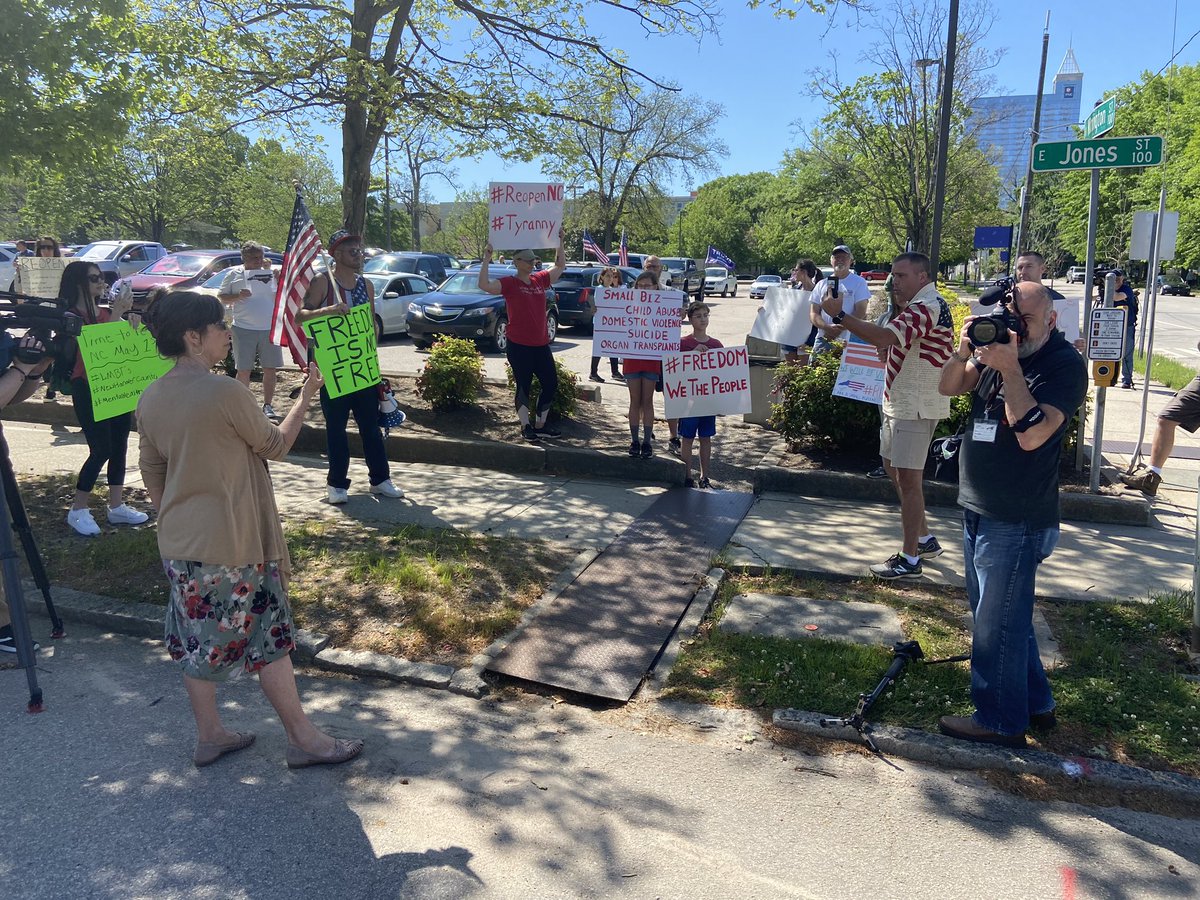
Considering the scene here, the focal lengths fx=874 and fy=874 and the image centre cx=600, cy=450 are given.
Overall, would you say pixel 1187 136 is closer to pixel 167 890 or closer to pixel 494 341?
pixel 494 341

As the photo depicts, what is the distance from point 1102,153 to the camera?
6449mm

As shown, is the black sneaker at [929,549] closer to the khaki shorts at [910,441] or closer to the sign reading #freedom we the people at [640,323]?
the khaki shorts at [910,441]

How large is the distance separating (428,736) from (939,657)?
2574 mm

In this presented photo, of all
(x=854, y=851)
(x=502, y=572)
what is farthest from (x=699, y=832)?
(x=502, y=572)

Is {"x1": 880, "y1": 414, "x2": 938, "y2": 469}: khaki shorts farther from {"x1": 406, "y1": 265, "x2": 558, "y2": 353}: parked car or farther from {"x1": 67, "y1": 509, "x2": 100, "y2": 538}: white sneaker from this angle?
{"x1": 406, "y1": 265, "x2": 558, "y2": 353}: parked car

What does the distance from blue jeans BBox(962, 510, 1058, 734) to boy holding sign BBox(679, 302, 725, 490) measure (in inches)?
157

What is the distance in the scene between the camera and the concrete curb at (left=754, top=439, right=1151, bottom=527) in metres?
6.75

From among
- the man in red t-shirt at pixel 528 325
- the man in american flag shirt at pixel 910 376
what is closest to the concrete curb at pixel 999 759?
the man in american flag shirt at pixel 910 376

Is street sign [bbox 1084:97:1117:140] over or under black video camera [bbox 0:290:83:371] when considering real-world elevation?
over

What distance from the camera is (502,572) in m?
5.60

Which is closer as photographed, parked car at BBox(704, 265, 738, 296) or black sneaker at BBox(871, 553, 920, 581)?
black sneaker at BBox(871, 553, 920, 581)

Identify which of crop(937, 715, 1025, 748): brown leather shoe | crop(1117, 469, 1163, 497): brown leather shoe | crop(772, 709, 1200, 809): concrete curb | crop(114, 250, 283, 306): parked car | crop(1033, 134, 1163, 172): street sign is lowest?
crop(772, 709, 1200, 809): concrete curb

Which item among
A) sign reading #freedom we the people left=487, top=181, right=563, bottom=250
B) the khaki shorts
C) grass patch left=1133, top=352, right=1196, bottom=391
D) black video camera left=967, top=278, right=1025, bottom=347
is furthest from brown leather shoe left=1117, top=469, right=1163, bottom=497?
grass patch left=1133, top=352, right=1196, bottom=391

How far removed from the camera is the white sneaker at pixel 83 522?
6148mm
